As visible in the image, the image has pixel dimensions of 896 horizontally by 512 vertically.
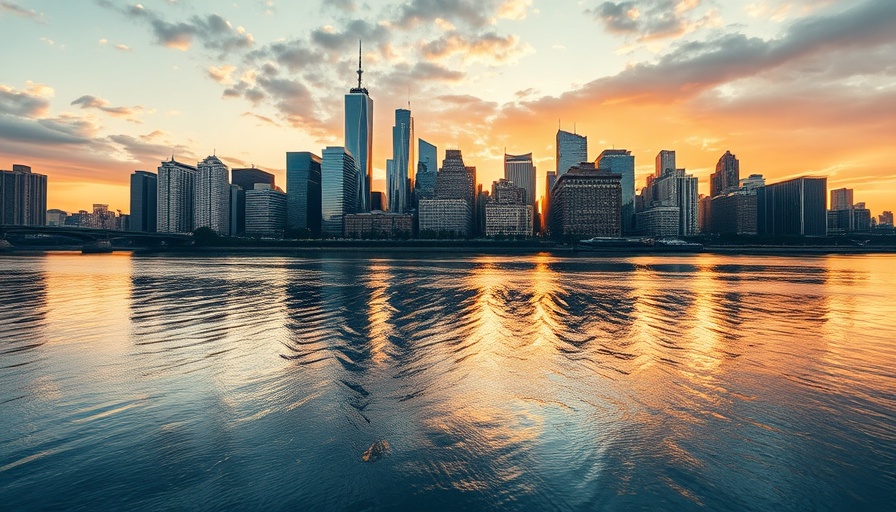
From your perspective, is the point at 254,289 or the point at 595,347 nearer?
the point at 595,347

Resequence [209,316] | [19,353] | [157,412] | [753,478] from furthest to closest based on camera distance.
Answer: [209,316] < [19,353] < [157,412] < [753,478]

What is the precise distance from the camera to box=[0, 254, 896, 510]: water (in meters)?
9.38

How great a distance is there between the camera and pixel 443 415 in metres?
13.3

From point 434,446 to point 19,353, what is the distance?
70.5 feet

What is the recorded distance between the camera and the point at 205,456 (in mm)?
10664

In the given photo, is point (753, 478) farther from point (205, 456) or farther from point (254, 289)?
point (254, 289)

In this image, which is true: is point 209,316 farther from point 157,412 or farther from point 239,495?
point 239,495

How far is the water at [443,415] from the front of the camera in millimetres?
9375

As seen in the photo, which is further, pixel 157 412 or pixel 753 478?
pixel 157 412

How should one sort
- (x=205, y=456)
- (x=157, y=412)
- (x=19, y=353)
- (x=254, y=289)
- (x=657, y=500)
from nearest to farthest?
(x=657, y=500), (x=205, y=456), (x=157, y=412), (x=19, y=353), (x=254, y=289)

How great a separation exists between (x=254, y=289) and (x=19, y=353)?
29.3m

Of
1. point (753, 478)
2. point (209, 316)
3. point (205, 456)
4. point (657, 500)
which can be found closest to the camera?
point (657, 500)

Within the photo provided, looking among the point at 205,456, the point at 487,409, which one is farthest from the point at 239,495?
the point at 487,409

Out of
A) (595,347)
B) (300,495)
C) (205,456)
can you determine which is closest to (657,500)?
(300,495)
